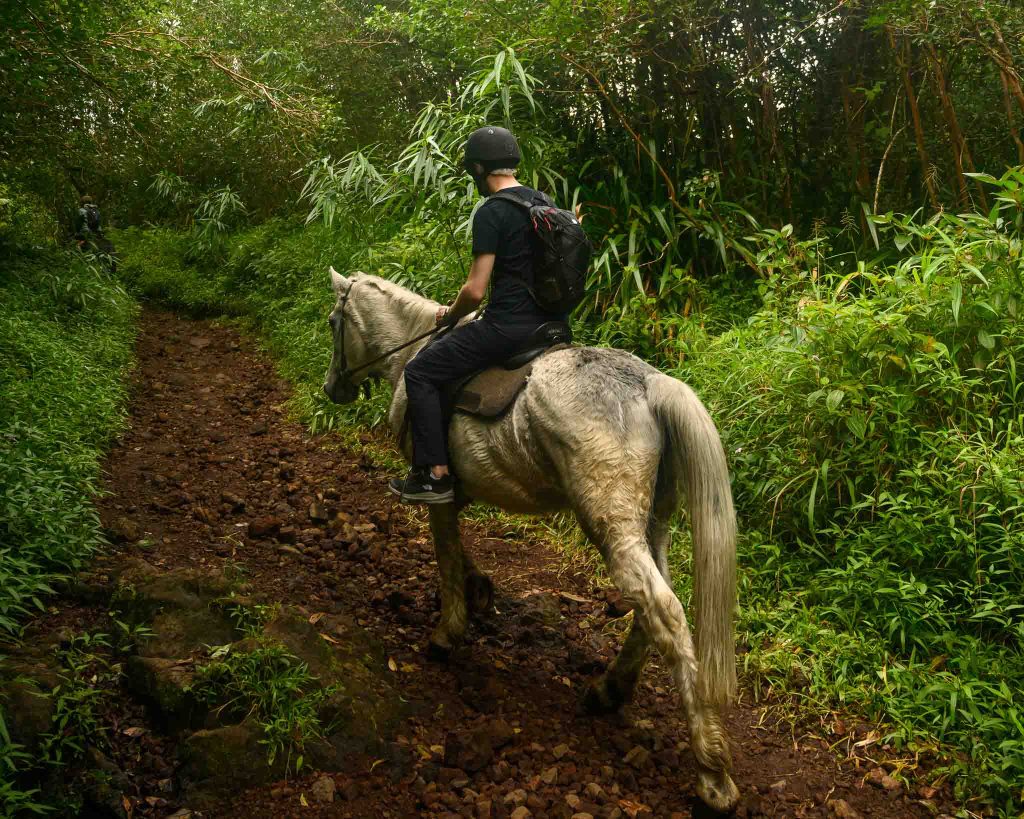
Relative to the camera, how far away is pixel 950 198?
5.98 m

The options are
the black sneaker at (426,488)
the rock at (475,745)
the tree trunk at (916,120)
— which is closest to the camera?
the rock at (475,745)

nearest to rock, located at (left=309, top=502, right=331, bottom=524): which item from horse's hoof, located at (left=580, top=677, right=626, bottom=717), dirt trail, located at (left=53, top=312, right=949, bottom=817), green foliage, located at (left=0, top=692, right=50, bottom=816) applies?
dirt trail, located at (left=53, top=312, right=949, bottom=817)

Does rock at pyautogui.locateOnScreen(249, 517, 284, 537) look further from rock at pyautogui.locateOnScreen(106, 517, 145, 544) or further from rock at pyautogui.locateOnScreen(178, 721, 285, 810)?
rock at pyautogui.locateOnScreen(178, 721, 285, 810)

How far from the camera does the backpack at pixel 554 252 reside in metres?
3.33

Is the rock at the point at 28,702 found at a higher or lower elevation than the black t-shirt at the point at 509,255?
lower

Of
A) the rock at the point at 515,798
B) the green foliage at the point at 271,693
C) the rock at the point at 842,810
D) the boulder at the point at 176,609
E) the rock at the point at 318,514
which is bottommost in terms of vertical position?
the rock at the point at 842,810

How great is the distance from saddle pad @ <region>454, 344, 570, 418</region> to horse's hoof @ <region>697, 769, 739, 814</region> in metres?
1.70

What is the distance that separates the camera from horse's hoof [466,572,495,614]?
4.27 meters

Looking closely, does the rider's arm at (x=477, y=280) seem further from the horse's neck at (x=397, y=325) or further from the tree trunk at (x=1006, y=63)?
the tree trunk at (x=1006, y=63)

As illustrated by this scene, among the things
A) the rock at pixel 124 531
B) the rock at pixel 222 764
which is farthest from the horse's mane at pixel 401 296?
the rock at pixel 222 764

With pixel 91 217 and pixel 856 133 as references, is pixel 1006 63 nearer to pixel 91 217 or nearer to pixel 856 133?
pixel 856 133

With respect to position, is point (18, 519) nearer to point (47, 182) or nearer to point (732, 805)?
point (732, 805)

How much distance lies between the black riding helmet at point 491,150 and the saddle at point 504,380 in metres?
0.78

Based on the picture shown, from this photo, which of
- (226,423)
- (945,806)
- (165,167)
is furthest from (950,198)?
(165,167)
